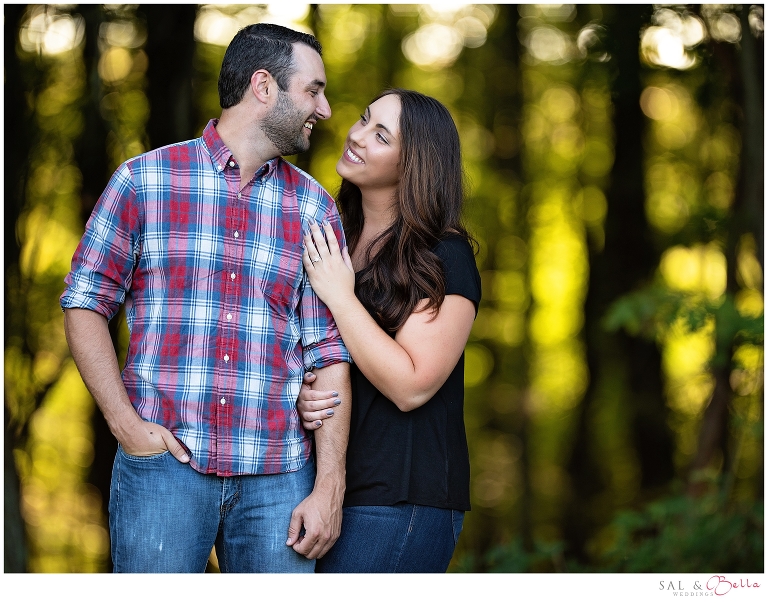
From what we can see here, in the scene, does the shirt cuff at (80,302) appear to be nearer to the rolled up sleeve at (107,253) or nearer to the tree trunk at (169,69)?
the rolled up sleeve at (107,253)

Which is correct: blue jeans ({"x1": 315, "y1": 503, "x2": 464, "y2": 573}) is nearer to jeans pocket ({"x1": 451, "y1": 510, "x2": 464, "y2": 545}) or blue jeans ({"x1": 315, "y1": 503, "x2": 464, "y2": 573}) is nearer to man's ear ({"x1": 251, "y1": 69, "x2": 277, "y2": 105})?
jeans pocket ({"x1": 451, "y1": 510, "x2": 464, "y2": 545})

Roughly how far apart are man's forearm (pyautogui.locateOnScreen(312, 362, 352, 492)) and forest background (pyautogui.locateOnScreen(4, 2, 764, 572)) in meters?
1.90

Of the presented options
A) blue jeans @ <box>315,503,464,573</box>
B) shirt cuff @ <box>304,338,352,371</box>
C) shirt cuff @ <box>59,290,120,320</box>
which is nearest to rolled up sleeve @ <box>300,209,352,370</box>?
shirt cuff @ <box>304,338,352,371</box>

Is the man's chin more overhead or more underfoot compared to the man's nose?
more underfoot

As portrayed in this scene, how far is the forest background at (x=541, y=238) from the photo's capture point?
17.4ft

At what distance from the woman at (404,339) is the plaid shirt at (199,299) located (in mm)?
172

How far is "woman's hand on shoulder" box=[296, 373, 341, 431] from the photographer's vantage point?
8.53 feet

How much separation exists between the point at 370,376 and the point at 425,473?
361mm

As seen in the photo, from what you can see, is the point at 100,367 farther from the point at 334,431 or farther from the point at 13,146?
the point at 13,146

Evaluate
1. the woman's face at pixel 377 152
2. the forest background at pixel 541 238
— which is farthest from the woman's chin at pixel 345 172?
the forest background at pixel 541 238

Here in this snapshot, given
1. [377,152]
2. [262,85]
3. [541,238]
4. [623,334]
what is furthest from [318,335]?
[541,238]

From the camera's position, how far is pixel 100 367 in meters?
2.41

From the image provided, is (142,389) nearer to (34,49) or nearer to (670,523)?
(34,49)
